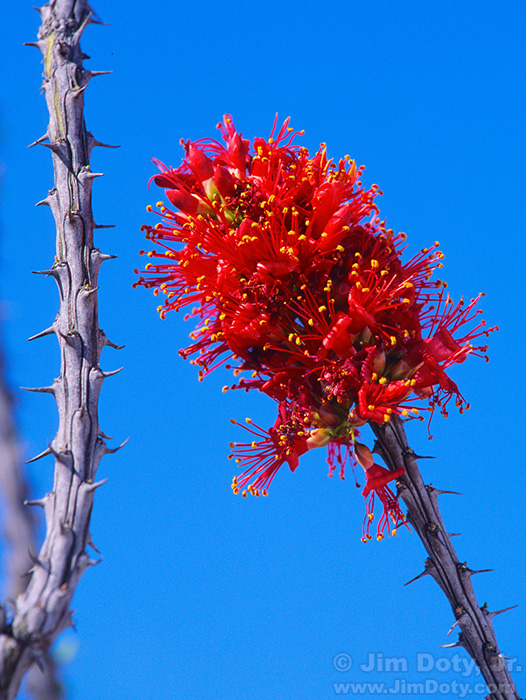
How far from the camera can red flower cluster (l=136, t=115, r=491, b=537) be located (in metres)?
2.07

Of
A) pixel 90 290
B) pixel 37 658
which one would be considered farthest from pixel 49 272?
pixel 37 658

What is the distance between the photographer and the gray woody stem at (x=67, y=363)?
157 centimetres

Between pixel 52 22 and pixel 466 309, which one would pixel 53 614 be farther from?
pixel 52 22

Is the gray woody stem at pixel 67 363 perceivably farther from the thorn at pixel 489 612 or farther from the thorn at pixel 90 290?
the thorn at pixel 489 612

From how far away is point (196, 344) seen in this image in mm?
2311

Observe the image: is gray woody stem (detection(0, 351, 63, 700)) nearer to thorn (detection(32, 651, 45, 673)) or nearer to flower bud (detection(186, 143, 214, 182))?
thorn (detection(32, 651, 45, 673))

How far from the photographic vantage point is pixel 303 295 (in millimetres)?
2148

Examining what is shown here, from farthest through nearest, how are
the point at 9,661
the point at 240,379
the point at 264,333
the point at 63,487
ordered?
1. the point at 240,379
2. the point at 264,333
3. the point at 63,487
4. the point at 9,661

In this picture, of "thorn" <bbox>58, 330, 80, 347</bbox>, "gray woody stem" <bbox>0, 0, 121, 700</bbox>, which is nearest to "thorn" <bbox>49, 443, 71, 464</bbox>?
"gray woody stem" <bbox>0, 0, 121, 700</bbox>

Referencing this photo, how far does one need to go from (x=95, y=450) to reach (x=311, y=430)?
0.65m

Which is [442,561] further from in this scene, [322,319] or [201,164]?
[201,164]

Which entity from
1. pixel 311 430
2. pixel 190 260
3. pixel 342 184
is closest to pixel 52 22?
pixel 190 260

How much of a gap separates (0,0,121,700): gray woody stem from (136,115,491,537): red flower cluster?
0.32m

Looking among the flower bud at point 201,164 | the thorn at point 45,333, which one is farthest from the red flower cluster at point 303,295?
the thorn at point 45,333
